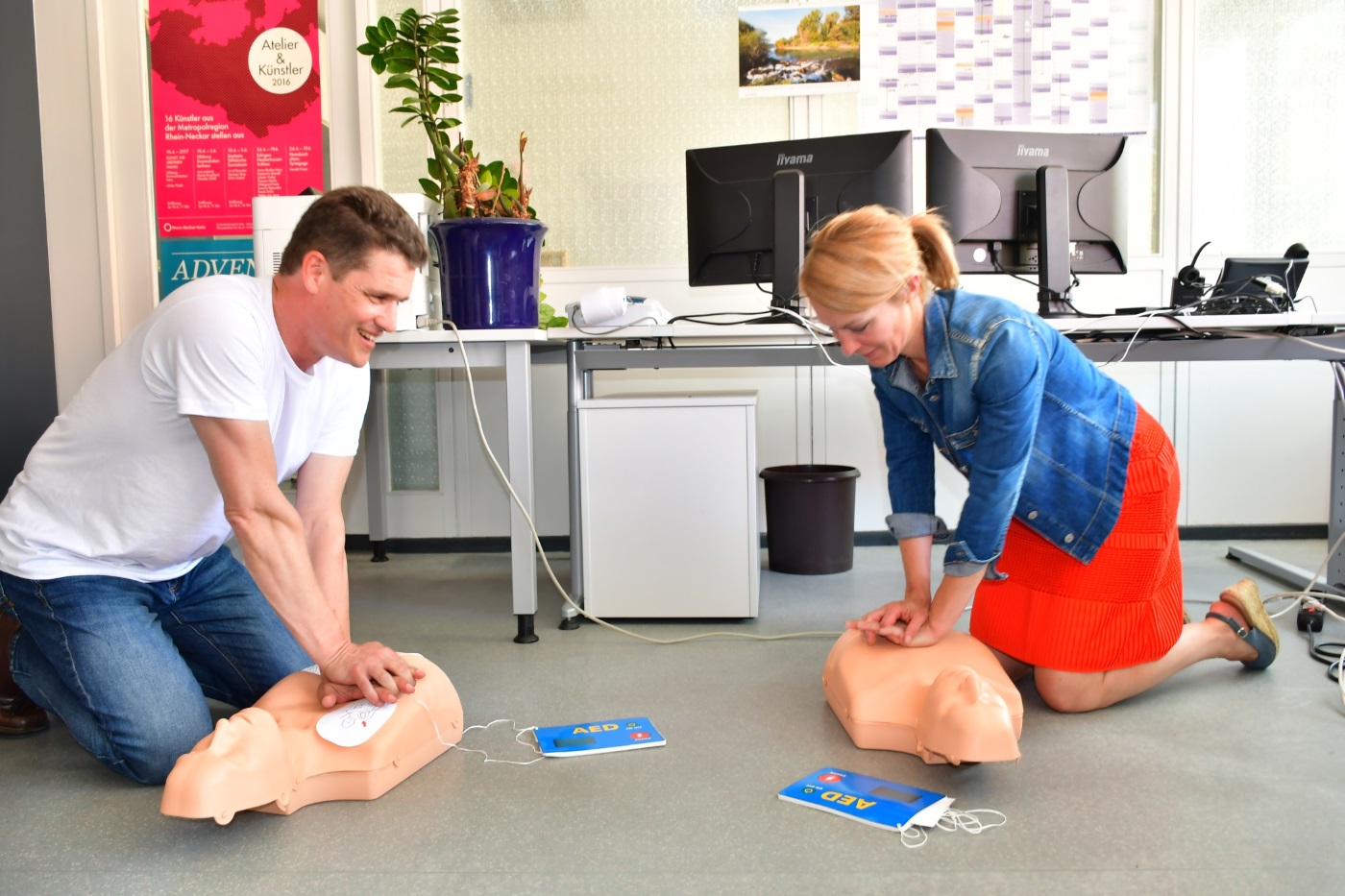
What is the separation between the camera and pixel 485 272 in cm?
229

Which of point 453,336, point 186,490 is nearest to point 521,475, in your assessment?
point 453,336

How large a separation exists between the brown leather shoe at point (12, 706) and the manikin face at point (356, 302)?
0.80m

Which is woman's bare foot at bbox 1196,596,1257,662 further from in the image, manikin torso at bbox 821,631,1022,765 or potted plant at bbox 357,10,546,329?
potted plant at bbox 357,10,546,329

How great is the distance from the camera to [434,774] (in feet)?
4.99

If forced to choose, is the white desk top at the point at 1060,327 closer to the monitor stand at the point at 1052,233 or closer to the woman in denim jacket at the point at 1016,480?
the monitor stand at the point at 1052,233

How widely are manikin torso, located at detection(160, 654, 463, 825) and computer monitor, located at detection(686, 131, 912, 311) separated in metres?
1.32

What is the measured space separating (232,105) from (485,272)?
5.51 ft

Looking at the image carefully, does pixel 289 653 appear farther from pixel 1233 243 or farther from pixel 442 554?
pixel 1233 243

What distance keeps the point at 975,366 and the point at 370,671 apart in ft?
3.19

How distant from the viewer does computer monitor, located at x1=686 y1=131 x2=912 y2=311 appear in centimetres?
242

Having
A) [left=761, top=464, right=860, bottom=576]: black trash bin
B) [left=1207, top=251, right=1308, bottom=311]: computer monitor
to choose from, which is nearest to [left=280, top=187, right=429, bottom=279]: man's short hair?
[left=761, top=464, right=860, bottom=576]: black trash bin

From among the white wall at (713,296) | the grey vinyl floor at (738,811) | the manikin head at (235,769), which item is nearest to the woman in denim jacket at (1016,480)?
the grey vinyl floor at (738,811)

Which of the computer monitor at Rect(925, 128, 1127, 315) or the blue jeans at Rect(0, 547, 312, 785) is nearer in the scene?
the blue jeans at Rect(0, 547, 312, 785)

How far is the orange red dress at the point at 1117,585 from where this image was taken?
5.54 ft
